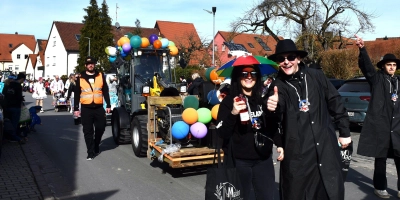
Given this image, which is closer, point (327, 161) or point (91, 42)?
point (327, 161)

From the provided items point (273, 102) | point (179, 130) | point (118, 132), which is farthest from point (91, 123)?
point (273, 102)

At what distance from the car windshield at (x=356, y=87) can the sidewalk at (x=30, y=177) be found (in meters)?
8.90

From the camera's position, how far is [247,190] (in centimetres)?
385

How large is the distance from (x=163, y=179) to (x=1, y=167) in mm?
3122

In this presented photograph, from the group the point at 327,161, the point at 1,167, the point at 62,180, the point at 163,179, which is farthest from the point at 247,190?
the point at 1,167

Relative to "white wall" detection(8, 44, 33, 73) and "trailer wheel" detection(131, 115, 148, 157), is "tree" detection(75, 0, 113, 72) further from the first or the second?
"white wall" detection(8, 44, 33, 73)

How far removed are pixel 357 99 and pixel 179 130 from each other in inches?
286

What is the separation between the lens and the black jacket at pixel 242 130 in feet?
12.4

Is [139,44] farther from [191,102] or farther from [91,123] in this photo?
[191,102]

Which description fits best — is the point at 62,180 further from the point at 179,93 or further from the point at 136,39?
the point at 136,39

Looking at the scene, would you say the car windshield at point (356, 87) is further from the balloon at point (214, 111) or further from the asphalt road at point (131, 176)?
the balloon at point (214, 111)

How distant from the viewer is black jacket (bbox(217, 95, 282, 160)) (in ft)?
12.4

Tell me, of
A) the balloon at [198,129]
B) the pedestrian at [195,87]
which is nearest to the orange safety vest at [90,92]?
the pedestrian at [195,87]

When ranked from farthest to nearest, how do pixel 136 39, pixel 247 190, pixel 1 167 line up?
pixel 136 39 < pixel 1 167 < pixel 247 190
